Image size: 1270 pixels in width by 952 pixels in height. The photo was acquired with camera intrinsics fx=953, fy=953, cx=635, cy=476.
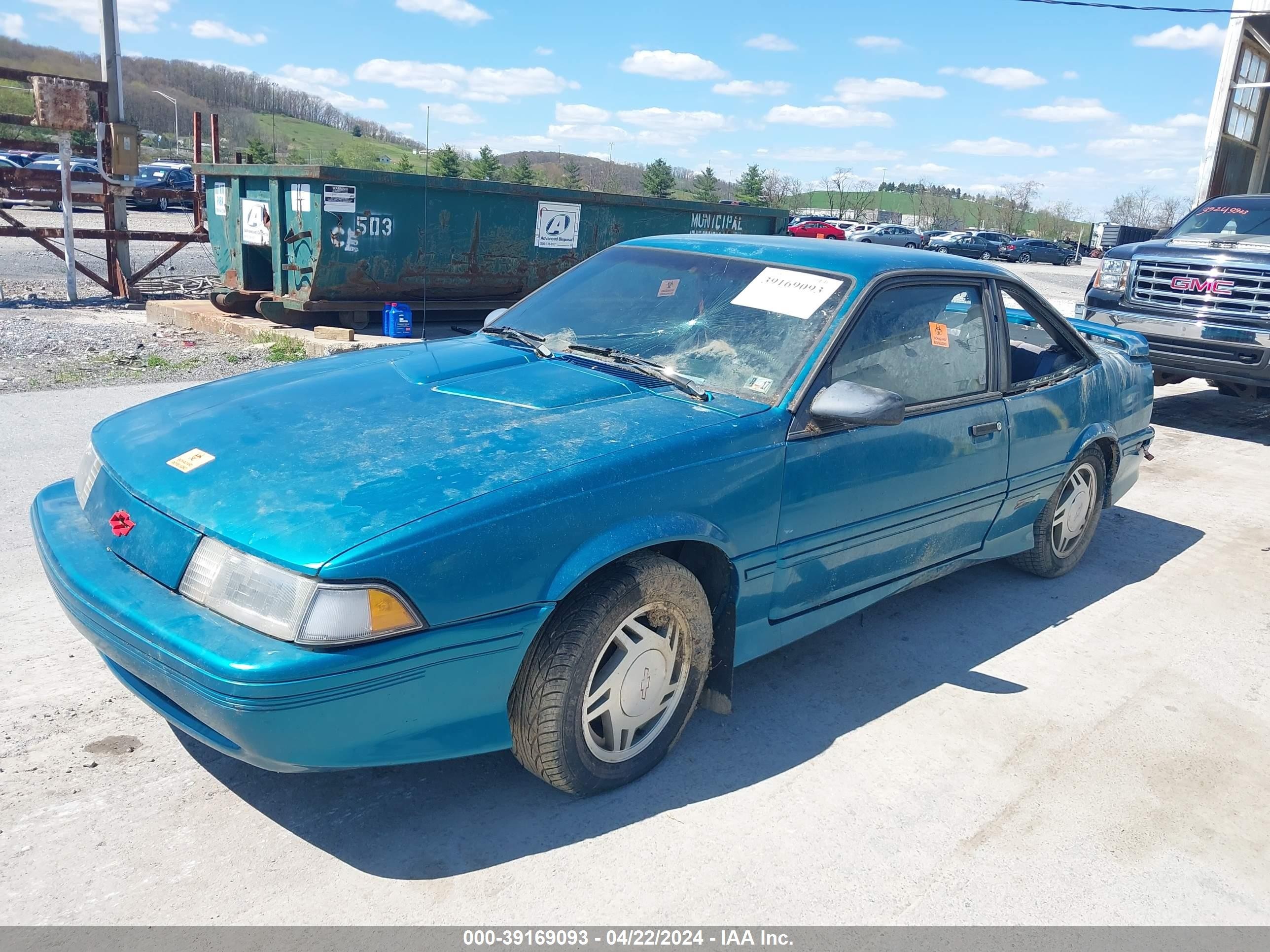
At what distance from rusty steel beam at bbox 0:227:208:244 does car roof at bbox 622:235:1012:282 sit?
1041 centimetres

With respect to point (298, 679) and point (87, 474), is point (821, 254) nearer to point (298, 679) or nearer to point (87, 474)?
point (298, 679)

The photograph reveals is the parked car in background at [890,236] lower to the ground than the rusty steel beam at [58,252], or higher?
higher

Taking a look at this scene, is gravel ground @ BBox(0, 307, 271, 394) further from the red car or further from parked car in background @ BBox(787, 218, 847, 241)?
the red car

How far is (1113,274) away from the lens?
32.5 feet

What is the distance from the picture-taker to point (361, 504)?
2418mm

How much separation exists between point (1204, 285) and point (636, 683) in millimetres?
8529

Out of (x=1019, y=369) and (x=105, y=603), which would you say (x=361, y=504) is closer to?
(x=105, y=603)

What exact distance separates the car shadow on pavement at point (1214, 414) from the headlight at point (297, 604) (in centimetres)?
806

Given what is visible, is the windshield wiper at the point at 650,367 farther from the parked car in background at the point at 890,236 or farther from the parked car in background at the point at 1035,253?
the parked car in background at the point at 1035,253

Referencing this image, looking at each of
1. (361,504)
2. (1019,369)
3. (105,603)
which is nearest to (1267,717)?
(1019,369)

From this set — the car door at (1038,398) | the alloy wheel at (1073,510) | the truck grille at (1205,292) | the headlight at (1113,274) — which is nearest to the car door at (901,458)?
the car door at (1038,398)

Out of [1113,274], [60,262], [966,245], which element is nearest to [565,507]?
[1113,274]

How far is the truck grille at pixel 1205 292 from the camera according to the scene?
28.2 ft

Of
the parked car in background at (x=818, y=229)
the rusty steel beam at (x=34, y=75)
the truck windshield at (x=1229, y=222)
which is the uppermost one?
the rusty steel beam at (x=34, y=75)
